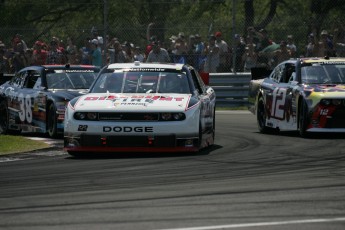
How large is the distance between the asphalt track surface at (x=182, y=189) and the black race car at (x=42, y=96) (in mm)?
2552

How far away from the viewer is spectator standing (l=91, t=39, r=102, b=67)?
25844 millimetres

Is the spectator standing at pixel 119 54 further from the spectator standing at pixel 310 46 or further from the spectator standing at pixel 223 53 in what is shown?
the spectator standing at pixel 310 46

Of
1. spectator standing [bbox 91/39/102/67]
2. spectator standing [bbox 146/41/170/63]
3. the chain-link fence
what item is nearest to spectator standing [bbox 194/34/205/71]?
the chain-link fence

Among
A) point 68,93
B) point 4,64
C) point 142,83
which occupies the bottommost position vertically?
point 4,64

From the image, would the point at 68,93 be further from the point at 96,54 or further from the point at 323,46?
the point at 323,46

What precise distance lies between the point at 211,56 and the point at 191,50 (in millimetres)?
494

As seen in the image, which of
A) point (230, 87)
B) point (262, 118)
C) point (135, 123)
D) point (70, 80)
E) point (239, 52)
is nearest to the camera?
point (135, 123)

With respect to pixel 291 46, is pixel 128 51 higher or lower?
lower

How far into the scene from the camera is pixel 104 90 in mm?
15320

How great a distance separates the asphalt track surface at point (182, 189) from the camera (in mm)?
8148

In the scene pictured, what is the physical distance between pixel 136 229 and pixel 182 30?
59.7 ft

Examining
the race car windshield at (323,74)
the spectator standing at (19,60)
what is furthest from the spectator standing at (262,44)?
the race car windshield at (323,74)

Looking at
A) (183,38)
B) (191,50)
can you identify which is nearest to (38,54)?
(183,38)

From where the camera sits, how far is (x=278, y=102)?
1823 centimetres
